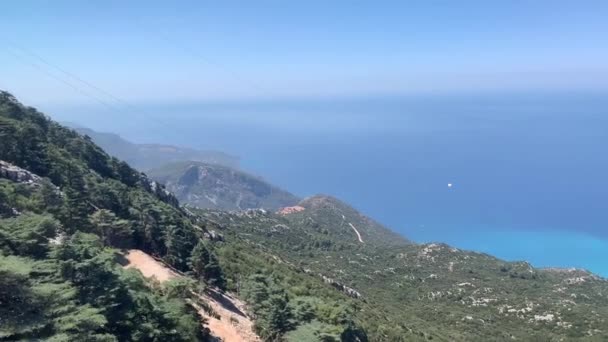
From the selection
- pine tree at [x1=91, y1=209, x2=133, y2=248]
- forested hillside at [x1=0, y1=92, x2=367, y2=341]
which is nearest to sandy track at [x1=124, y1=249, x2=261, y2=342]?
forested hillside at [x1=0, y1=92, x2=367, y2=341]

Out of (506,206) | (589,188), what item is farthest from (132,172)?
(589,188)

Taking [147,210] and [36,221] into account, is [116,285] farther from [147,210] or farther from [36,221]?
[147,210]

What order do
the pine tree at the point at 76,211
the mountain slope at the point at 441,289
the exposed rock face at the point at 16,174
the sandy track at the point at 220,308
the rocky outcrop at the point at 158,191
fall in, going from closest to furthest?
the sandy track at the point at 220,308, the pine tree at the point at 76,211, the exposed rock face at the point at 16,174, the mountain slope at the point at 441,289, the rocky outcrop at the point at 158,191

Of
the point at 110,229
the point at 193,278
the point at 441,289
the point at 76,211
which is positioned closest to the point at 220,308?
the point at 193,278

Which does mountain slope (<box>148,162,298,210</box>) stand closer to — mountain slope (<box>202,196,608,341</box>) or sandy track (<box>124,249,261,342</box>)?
mountain slope (<box>202,196,608,341</box>)

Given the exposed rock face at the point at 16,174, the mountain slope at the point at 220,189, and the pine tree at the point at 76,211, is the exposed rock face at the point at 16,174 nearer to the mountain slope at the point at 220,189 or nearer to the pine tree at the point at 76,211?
the pine tree at the point at 76,211

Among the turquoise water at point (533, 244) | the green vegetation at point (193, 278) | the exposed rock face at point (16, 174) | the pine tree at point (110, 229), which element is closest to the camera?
the green vegetation at point (193, 278)

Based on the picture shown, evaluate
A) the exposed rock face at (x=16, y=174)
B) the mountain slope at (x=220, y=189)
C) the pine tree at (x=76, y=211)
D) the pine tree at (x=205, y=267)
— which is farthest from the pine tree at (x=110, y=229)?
the mountain slope at (x=220, y=189)
